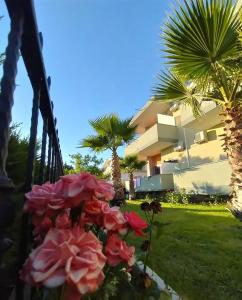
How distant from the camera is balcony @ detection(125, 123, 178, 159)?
19812 mm

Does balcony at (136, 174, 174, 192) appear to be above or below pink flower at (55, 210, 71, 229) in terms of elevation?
above

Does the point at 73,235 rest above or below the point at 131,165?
below

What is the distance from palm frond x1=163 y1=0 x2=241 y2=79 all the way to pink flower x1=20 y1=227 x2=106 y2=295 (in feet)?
18.4

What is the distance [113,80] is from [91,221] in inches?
678

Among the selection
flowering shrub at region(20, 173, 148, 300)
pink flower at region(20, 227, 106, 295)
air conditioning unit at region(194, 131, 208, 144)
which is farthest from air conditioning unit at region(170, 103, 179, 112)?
pink flower at region(20, 227, 106, 295)

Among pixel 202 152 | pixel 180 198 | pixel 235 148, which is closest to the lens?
pixel 235 148

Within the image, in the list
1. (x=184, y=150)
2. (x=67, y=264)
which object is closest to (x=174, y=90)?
(x=67, y=264)

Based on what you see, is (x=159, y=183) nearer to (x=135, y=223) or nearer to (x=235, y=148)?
(x=235, y=148)

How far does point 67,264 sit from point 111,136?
14095 millimetres

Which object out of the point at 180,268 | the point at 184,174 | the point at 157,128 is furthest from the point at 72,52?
the point at 157,128

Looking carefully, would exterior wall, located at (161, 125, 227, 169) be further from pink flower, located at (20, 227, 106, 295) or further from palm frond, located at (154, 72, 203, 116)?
pink flower, located at (20, 227, 106, 295)

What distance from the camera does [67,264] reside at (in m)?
0.64

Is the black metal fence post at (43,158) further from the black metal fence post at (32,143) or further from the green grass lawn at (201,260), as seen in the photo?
the green grass lawn at (201,260)

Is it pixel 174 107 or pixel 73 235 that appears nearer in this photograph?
pixel 73 235
